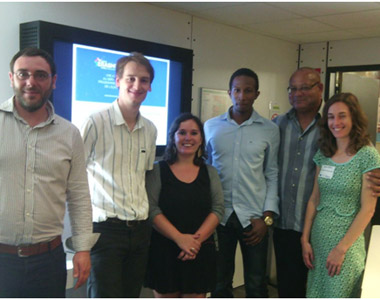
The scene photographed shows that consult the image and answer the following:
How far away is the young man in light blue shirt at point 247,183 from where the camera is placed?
92.8 inches

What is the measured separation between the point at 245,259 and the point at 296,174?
60 centimetres

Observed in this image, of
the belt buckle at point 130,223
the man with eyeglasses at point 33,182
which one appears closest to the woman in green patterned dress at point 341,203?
the belt buckle at point 130,223

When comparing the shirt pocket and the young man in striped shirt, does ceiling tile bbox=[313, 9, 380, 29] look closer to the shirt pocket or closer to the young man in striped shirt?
the young man in striped shirt

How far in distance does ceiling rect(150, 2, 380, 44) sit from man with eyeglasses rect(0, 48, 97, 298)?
5.82 ft

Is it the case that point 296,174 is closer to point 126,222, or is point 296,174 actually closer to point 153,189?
Result: point 153,189

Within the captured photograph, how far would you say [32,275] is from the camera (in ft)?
5.13

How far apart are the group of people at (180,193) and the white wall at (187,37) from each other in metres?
0.91

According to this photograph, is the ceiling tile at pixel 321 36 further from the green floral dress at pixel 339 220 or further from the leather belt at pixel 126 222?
the leather belt at pixel 126 222

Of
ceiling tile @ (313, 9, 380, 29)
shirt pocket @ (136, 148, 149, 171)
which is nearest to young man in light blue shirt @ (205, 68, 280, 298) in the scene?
shirt pocket @ (136, 148, 149, 171)

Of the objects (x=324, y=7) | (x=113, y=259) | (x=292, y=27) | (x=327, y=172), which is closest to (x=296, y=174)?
(x=327, y=172)

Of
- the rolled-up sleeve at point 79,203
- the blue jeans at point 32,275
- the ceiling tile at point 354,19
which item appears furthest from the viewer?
the ceiling tile at point 354,19

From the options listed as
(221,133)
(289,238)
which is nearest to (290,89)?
(221,133)

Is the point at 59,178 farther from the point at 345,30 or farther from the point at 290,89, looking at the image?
the point at 345,30

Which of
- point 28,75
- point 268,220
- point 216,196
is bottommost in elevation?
point 268,220
